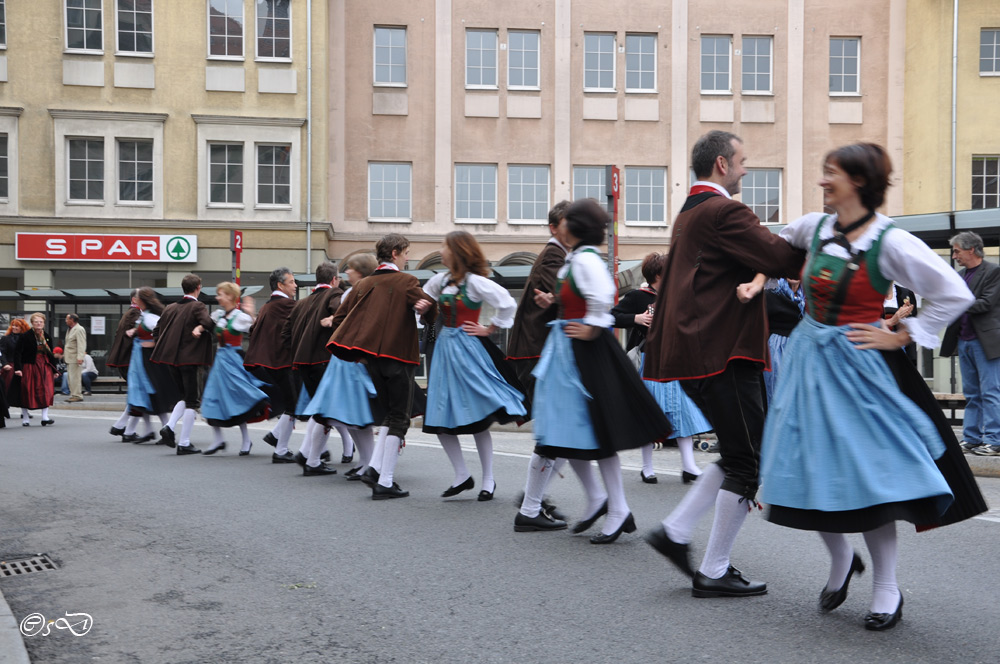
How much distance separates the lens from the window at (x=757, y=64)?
3375cm

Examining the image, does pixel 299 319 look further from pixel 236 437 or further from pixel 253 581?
pixel 253 581

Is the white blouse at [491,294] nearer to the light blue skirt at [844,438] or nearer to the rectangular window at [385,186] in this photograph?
the light blue skirt at [844,438]

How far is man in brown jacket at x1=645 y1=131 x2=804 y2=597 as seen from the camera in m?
4.75

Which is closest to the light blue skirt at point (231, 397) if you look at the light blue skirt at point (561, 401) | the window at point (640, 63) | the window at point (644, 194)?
the light blue skirt at point (561, 401)

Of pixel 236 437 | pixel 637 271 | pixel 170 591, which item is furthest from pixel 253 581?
pixel 637 271

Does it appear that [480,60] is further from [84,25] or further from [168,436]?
[168,436]

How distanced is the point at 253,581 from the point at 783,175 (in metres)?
30.6

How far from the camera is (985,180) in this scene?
32312mm

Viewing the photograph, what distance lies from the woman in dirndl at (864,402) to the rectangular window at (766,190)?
30339 millimetres

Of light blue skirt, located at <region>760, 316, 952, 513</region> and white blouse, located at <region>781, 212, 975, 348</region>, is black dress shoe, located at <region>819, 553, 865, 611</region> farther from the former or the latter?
white blouse, located at <region>781, 212, 975, 348</region>

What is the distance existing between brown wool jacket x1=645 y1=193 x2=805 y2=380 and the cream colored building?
27497mm

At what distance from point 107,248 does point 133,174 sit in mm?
2196

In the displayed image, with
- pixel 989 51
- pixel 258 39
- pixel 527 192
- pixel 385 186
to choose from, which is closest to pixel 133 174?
pixel 258 39

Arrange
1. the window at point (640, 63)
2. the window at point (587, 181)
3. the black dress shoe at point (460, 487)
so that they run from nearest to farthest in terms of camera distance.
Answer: the black dress shoe at point (460, 487), the window at point (587, 181), the window at point (640, 63)
